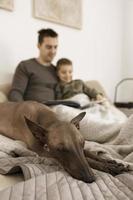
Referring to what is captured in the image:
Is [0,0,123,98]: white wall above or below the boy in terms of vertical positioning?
above

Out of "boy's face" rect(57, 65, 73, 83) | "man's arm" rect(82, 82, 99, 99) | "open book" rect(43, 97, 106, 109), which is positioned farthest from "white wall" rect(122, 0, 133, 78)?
"open book" rect(43, 97, 106, 109)

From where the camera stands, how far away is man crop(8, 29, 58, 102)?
Answer: 2557mm

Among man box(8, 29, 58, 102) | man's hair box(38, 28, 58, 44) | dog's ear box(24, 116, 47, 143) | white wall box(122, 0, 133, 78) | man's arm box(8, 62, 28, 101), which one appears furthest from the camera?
white wall box(122, 0, 133, 78)

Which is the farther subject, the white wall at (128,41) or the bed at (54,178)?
the white wall at (128,41)

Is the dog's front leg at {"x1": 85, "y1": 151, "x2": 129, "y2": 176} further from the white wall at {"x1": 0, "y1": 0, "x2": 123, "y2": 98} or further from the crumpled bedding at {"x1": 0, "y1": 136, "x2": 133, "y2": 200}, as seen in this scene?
the white wall at {"x1": 0, "y1": 0, "x2": 123, "y2": 98}

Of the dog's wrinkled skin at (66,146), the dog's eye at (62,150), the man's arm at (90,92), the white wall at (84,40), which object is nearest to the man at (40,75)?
the white wall at (84,40)

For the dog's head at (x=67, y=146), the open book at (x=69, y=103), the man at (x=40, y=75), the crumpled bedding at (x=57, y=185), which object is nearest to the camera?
the crumpled bedding at (x=57, y=185)

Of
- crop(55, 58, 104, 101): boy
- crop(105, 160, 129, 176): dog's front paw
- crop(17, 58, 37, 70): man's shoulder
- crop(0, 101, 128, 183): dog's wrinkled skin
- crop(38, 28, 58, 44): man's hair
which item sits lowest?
crop(105, 160, 129, 176): dog's front paw

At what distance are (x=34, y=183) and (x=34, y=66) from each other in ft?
5.83

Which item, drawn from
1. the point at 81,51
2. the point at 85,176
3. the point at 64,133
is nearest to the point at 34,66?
the point at 81,51

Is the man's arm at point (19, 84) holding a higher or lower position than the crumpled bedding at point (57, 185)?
higher

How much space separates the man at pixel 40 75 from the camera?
8.39 ft

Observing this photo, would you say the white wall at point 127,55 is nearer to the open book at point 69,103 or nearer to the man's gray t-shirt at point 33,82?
the man's gray t-shirt at point 33,82

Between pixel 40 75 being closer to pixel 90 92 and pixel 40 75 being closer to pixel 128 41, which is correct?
pixel 90 92
